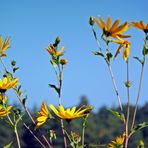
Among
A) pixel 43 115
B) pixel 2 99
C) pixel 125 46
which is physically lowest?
pixel 43 115

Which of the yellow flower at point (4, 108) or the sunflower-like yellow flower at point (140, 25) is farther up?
the sunflower-like yellow flower at point (140, 25)

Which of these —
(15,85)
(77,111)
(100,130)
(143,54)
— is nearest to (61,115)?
(77,111)

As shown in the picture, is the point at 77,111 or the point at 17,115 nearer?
the point at 77,111

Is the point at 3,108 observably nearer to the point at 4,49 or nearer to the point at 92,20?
the point at 4,49

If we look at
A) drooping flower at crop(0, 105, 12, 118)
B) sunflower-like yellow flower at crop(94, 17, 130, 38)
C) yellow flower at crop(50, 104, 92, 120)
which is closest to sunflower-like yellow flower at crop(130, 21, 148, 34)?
sunflower-like yellow flower at crop(94, 17, 130, 38)

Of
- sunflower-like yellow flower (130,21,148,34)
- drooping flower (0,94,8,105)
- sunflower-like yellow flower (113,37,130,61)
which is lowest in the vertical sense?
drooping flower (0,94,8,105)

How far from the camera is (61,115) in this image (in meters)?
3.01

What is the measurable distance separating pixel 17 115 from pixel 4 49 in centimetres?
50

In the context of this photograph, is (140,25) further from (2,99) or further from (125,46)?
(2,99)

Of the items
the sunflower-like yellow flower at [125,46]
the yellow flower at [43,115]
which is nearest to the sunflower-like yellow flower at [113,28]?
the sunflower-like yellow flower at [125,46]

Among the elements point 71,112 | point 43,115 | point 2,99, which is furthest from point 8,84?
point 71,112

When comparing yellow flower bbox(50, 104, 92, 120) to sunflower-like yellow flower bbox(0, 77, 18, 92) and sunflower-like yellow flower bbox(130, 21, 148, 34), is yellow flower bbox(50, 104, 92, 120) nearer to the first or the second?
sunflower-like yellow flower bbox(0, 77, 18, 92)

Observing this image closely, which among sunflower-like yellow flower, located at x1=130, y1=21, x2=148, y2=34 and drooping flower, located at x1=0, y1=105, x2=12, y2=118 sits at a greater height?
sunflower-like yellow flower, located at x1=130, y1=21, x2=148, y2=34

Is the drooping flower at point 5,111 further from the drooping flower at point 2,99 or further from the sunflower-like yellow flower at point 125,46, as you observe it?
the sunflower-like yellow flower at point 125,46
